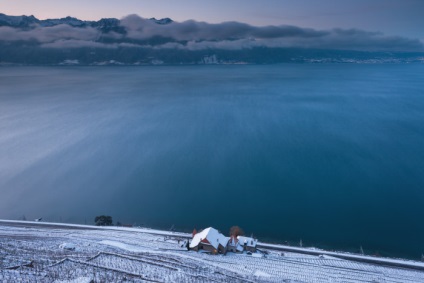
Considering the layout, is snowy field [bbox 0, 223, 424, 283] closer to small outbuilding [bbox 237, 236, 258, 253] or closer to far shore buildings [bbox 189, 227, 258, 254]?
far shore buildings [bbox 189, 227, 258, 254]

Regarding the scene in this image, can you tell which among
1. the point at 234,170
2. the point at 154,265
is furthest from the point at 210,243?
the point at 234,170

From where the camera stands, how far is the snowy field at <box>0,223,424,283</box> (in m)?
16.2

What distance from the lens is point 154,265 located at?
1781 centimetres

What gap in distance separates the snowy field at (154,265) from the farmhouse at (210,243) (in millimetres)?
451

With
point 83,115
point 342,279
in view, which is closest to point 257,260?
point 342,279

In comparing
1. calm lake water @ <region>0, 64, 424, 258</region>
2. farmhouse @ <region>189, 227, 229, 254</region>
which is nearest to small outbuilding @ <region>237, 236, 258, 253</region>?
farmhouse @ <region>189, 227, 229, 254</region>

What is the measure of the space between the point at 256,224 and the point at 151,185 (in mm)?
14769

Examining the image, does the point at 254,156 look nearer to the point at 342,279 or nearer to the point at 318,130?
A: the point at 318,130

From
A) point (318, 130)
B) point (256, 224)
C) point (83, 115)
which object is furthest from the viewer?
point (83, 115)

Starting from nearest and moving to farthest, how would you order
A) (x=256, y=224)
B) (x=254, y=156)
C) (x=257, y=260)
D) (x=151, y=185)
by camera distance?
(x=257, y=260) < (x=256, y=224) < (x=151, y=185) < (x=254, y=156)

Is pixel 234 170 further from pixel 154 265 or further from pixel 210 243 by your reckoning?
pixel 154 265

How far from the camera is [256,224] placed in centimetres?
2775

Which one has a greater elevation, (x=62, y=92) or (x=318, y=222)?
(x=62, y=92)

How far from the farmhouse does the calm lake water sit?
691 cm
